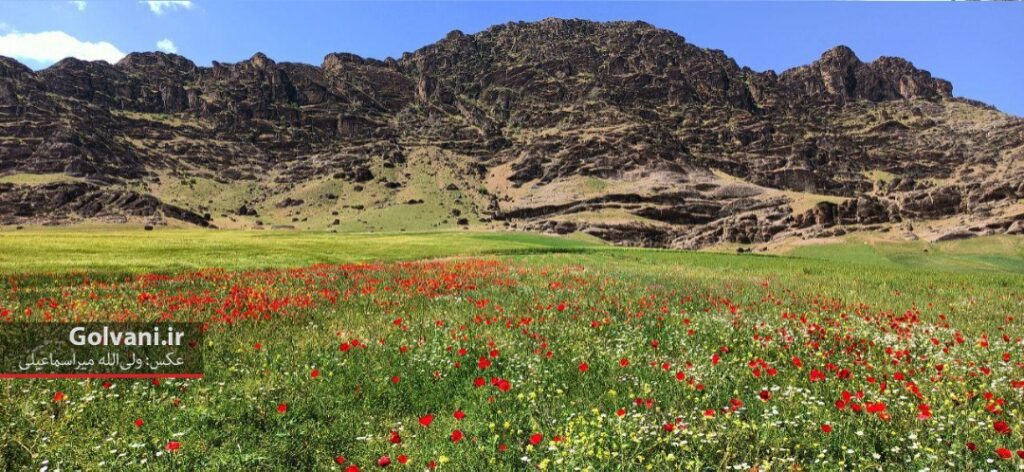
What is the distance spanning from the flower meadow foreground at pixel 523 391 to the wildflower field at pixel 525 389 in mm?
48

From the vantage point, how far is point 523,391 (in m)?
7.87

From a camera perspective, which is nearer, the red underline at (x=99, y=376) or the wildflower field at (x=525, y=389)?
the wildflower field at (x=525, y=389)

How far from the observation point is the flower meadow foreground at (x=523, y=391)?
596 cm

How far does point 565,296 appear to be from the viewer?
17.3 metres

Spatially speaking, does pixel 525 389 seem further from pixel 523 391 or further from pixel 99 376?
pixel 99 376

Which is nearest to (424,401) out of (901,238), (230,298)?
(230,298)

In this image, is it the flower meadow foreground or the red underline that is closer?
the flower meadow foreground

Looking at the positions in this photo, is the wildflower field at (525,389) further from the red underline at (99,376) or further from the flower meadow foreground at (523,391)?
the red underline at (99,376)

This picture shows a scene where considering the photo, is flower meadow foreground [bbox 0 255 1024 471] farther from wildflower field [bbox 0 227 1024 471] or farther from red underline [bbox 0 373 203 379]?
red underline [bbox 0 373 203 379]

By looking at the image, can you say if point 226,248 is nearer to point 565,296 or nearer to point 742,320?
point 565,296

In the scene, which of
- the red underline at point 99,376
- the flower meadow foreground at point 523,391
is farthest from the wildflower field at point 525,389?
the red underline at point 99,376

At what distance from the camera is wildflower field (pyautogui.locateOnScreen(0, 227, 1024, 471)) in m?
5.96

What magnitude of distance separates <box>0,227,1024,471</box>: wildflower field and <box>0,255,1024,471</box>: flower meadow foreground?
5cm

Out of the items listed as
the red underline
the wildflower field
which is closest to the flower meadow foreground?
the wildflower field
